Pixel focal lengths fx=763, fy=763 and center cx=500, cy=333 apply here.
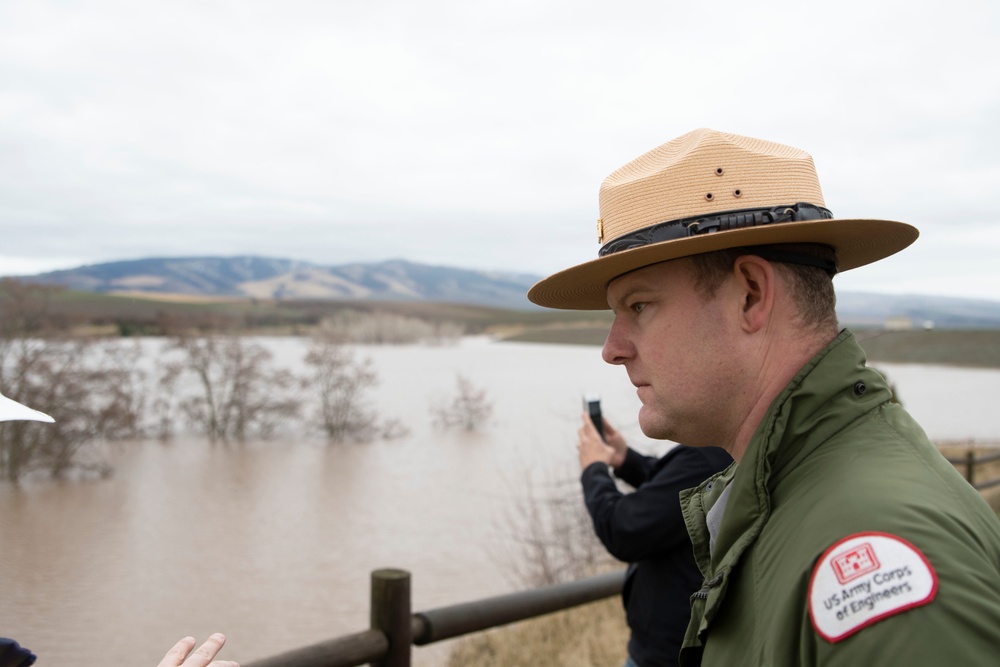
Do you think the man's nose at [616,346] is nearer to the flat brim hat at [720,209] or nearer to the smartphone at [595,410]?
the flat brim hat at [720,209]

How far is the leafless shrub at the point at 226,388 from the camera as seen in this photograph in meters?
11.9

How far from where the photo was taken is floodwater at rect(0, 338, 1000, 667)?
6.64m

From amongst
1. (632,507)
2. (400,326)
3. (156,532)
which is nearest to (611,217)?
(632,507)

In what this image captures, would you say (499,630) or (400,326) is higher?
(400,326)

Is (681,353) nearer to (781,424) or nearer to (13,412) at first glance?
(781,424)

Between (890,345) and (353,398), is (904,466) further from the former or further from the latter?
(890,345)

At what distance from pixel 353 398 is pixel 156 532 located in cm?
594

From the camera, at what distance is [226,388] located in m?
12.7

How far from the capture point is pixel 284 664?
2555 mm

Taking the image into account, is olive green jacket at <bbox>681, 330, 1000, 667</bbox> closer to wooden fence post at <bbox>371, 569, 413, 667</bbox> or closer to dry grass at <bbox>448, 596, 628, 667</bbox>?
wooden fence post at <bbox>371, 569, 413, 667</bbox>

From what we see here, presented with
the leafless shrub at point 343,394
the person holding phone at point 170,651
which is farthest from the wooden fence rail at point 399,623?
the leafless shrub at point 343,394

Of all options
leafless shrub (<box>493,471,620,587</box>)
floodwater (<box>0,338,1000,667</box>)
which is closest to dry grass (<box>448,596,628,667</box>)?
floodwater (<box>0,338,1000,667</box>)

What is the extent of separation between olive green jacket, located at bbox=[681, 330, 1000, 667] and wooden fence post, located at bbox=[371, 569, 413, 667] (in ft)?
6.24

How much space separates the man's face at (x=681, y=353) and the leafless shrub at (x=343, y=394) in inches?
519
